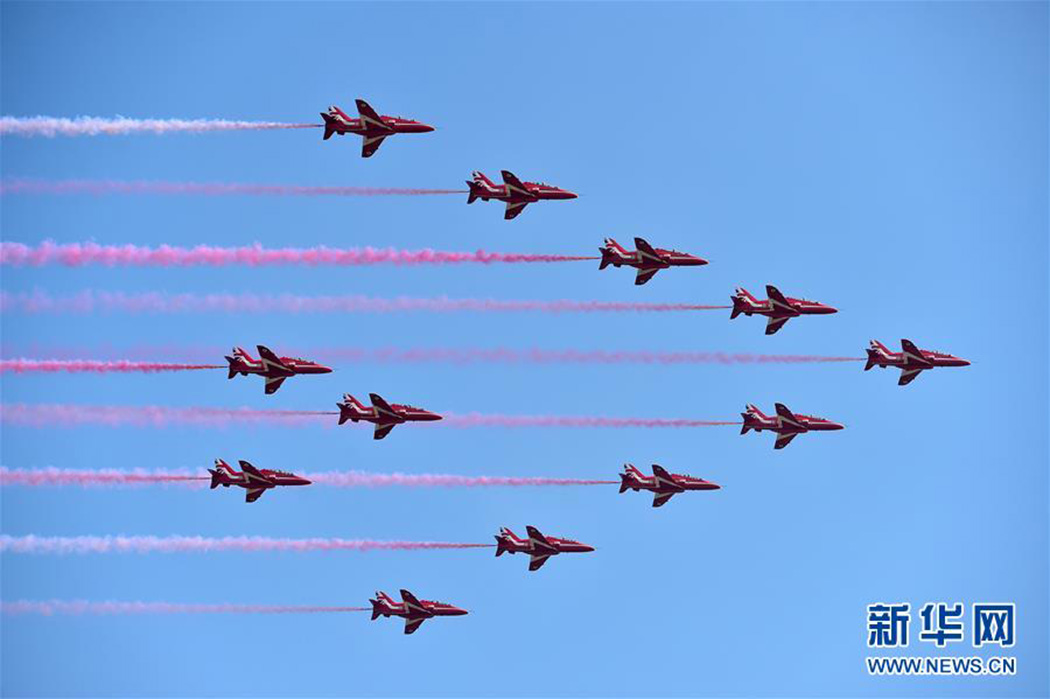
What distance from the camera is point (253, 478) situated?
307ft

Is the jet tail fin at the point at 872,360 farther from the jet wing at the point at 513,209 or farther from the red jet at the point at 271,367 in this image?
the red jet at the point at 271,367

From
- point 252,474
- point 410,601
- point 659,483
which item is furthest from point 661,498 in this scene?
point 252,474

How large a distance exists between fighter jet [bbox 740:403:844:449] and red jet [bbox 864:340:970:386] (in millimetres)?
3903

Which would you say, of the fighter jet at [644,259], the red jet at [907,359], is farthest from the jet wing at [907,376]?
the fighter jet at [644,259]

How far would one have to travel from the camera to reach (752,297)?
100m

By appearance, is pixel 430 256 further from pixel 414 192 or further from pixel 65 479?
pixel 65 479

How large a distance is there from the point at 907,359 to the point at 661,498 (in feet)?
50.2

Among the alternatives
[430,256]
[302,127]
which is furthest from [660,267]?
[302,127]

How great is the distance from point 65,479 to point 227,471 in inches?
367

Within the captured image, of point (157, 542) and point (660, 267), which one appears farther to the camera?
point (660, 267)

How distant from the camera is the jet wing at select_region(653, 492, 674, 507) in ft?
329

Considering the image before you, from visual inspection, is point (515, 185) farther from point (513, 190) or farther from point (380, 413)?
point (380, 413)

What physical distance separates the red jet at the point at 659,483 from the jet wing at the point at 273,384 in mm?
19394

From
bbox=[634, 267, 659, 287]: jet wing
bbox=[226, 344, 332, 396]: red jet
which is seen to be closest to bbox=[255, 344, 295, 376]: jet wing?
bbox=[226, 344, 332, 396]: red jet
